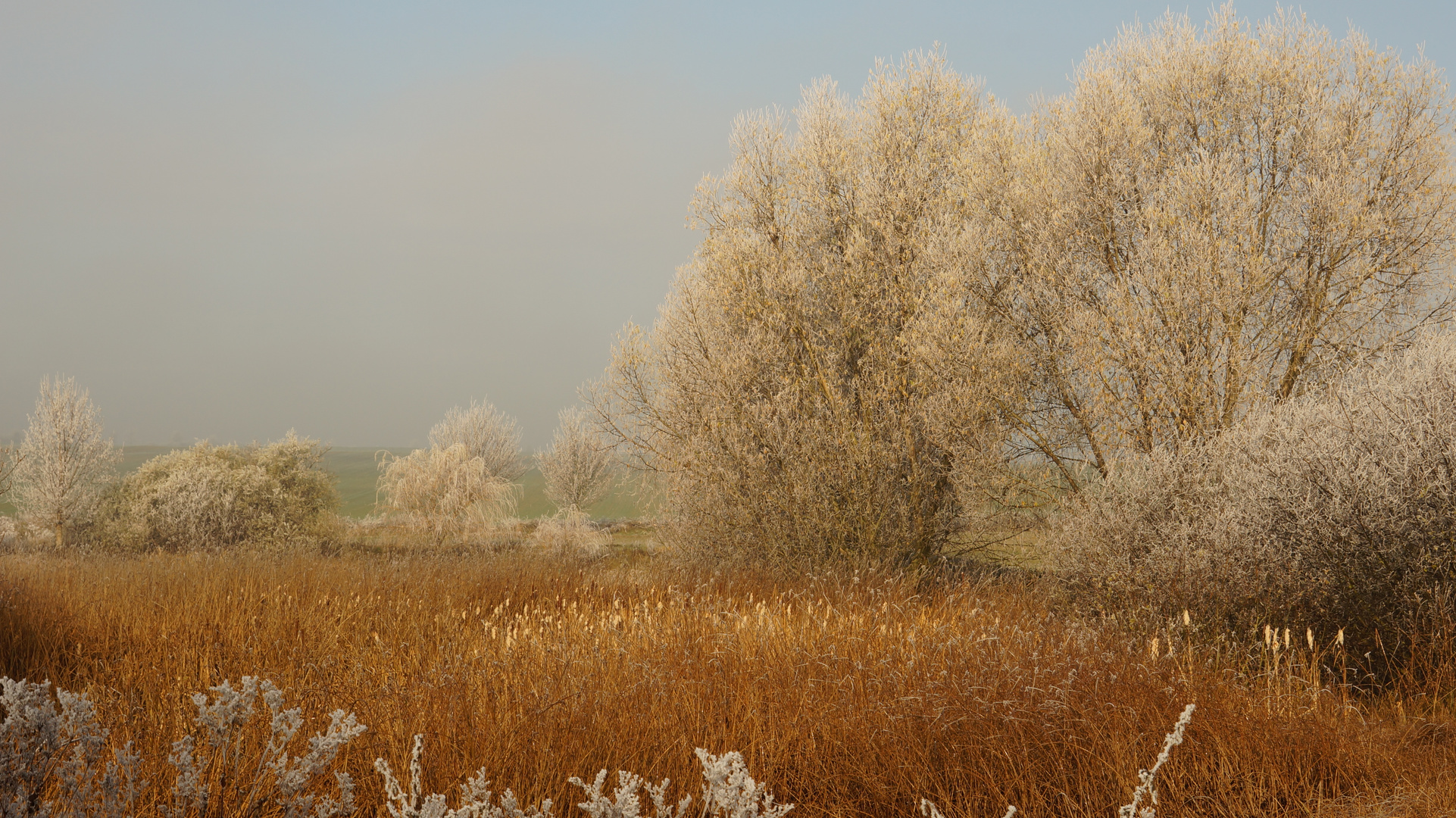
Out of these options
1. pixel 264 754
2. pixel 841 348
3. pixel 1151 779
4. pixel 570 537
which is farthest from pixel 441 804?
pixel 570 537

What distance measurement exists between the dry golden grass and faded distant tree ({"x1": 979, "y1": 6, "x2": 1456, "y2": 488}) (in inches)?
151

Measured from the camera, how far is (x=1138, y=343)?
28.4 ft

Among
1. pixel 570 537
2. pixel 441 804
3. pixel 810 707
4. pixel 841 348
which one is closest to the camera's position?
pixel 441 804

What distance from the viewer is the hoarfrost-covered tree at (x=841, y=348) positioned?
9609 millimetres

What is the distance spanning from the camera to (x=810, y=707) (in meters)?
4.14

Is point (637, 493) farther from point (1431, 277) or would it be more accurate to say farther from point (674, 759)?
point (1431, 277)

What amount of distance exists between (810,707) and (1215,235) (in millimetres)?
7579

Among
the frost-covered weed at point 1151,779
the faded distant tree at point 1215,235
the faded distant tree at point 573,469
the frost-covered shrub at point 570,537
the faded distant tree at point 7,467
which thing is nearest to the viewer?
the frost-covered weed at point 1151,779

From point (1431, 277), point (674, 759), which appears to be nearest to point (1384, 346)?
point (1431, 277)

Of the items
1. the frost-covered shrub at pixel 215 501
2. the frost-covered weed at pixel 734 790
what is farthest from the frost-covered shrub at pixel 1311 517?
the frost-covered shrub at pixel 215 501

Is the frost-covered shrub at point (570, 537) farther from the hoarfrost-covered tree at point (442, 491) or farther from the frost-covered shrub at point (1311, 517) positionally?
the frost-covered shrub at point (1311, 517)

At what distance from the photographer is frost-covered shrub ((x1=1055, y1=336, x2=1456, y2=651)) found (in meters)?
5.73

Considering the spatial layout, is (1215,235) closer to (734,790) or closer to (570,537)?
(734,790)

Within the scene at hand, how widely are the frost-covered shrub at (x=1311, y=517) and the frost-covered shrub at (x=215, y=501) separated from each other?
47.5 feet
